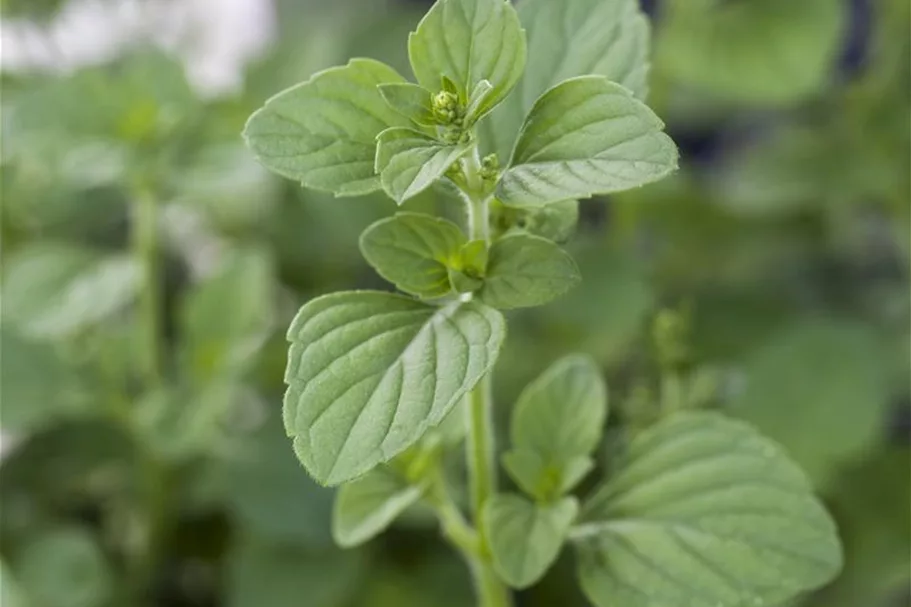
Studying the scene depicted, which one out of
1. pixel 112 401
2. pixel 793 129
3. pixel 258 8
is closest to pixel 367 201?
pixel 112 401

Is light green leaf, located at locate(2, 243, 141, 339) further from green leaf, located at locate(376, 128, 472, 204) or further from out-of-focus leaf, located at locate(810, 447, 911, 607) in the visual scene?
out-of-focus leaf, located at locate(810, 447, 911, 607)

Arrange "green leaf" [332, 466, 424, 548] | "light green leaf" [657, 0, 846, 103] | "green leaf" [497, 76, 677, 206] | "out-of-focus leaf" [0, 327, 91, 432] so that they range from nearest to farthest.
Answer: "green leaf" [497, 76, 677, 206]
"green leaf" [332, 466, 424, 548]
"out-of-focus leaf" [0, 327, 91, 432]
"light green leaf" [657, 0, 846, 103]

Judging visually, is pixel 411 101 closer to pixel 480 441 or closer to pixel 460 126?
pixel 460 126

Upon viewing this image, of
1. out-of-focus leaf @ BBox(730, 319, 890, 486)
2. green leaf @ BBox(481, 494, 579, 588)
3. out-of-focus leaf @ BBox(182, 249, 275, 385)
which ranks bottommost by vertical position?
out-of-focus leaf @ BBox(730, 319, 890, 486)

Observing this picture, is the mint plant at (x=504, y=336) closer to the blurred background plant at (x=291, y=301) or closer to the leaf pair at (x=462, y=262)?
the leaf pair at (x=462, y=262)

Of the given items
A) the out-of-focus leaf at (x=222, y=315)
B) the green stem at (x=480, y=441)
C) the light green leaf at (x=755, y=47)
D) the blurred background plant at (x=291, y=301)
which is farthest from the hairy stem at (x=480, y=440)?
the light green leaf at (x=755, y=47)

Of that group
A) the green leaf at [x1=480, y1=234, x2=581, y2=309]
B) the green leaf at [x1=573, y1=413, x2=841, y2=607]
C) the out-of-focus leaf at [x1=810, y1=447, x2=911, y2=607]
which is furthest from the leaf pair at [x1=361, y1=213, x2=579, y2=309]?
the out-of-focus leaf at [x1=810, y1=447, x2=911, y2=607]

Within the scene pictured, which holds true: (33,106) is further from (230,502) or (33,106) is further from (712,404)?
(712,404)
